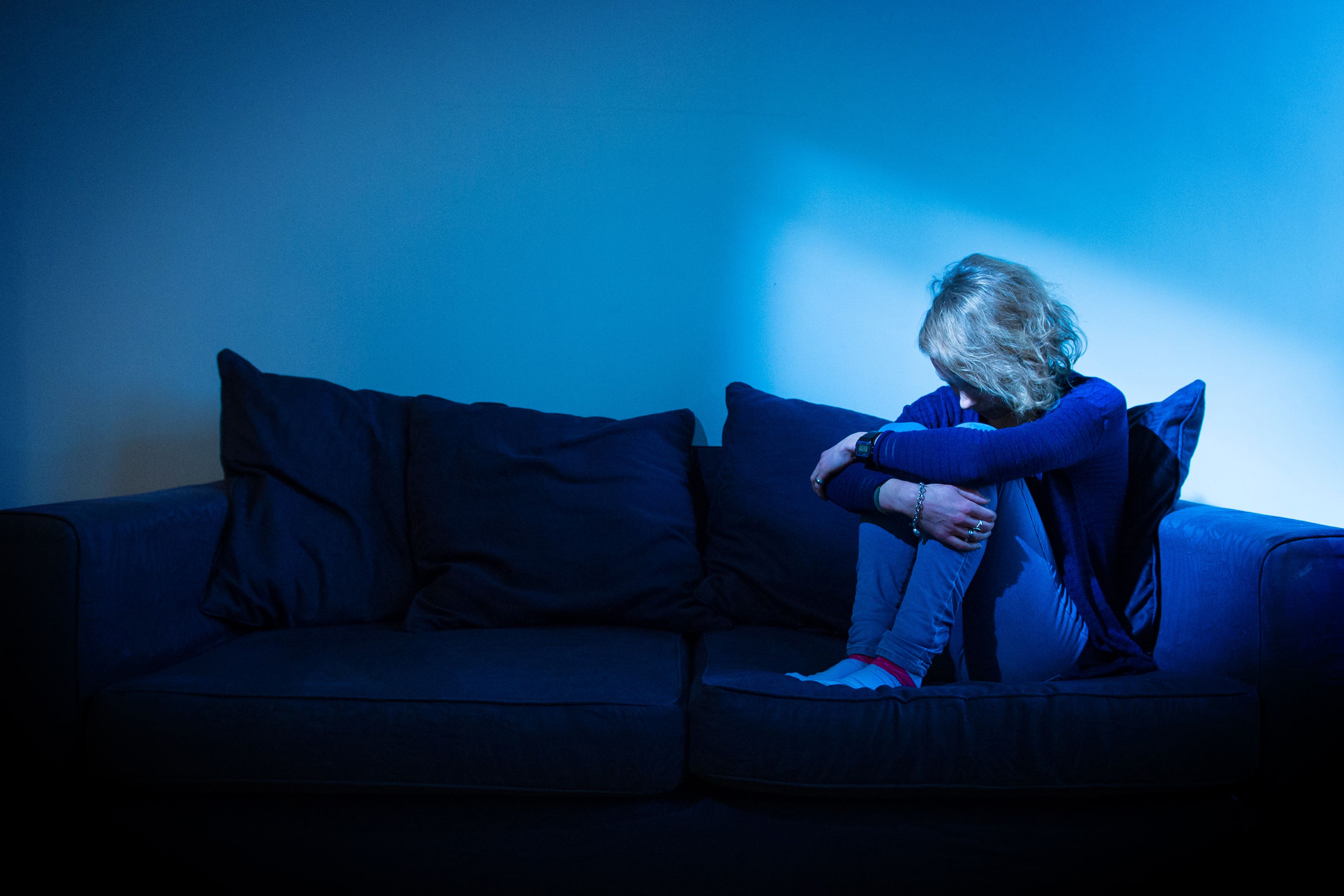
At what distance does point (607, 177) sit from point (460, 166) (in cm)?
39

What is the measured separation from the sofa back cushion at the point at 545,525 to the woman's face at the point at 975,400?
62 cm

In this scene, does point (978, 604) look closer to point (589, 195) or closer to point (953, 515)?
point (953, 515)

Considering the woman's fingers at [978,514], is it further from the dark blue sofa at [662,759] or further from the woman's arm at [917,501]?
the dark blue sofa at [662,759]

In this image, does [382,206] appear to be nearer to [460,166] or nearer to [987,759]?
[460,166]

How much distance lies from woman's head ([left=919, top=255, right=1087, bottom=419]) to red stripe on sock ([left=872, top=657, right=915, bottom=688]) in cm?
53

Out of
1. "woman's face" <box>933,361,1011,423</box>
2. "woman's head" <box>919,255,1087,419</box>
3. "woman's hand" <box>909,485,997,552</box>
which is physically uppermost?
"woman's head" <box>919,255,1087,419</box>

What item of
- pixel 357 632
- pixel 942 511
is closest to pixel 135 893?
pixel 357 632

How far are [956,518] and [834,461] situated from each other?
29cm

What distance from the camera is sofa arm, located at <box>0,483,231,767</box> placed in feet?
3.82

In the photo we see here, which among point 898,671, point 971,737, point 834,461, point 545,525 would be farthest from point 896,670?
point 545,525

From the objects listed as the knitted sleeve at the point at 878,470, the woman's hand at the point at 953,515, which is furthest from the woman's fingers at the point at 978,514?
the knitted sleeve at the point at 878,470

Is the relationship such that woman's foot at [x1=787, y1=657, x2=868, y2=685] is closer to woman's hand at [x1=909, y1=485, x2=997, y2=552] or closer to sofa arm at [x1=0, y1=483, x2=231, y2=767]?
woman's hand at [x1=909, y1=485, x2=997, y2=552]

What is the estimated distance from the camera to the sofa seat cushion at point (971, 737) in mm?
1118

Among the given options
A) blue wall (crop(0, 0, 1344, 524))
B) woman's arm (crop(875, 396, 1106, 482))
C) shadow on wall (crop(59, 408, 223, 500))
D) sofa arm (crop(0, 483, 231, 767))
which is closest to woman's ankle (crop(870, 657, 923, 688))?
woman's arm (crop(875, 396, 1106, 482))
